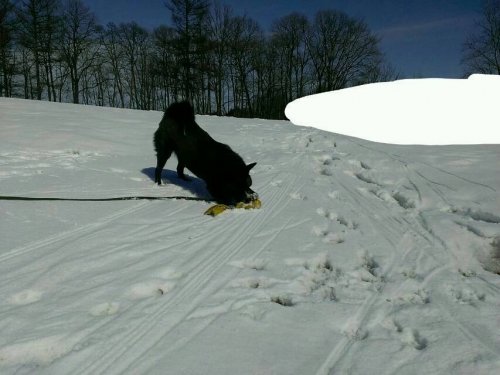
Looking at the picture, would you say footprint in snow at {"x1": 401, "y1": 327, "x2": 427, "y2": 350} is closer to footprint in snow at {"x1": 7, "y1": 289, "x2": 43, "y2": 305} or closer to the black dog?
footprint in snow at {"x1": 7, "y1": 289, "x2": 43, "y2": 305}

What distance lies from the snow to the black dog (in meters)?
0.37

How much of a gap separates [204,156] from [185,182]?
4.22 ft

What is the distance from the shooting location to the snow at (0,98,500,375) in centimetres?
209

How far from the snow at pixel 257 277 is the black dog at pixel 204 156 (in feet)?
1.21

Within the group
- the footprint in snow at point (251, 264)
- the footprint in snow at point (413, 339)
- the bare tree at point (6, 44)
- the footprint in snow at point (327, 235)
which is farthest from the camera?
the bare tree at point (6, 44)

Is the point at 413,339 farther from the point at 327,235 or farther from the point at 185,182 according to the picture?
the point at 185,182

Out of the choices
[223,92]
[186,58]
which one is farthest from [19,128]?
[223,92]

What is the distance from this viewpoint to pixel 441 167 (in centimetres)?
711

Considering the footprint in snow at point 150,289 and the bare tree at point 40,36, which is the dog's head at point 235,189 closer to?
the footprint in snow at point 150,289

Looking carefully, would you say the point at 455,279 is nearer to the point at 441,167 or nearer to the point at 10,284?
the point at 10,284

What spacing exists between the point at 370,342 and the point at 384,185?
4.37 m

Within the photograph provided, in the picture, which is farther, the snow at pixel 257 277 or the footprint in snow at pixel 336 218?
the footprint in snow at pixel 336 218

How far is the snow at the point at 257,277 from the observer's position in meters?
2.09

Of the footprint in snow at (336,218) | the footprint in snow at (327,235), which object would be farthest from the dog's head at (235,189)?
the footprint in snow at (327,235)
